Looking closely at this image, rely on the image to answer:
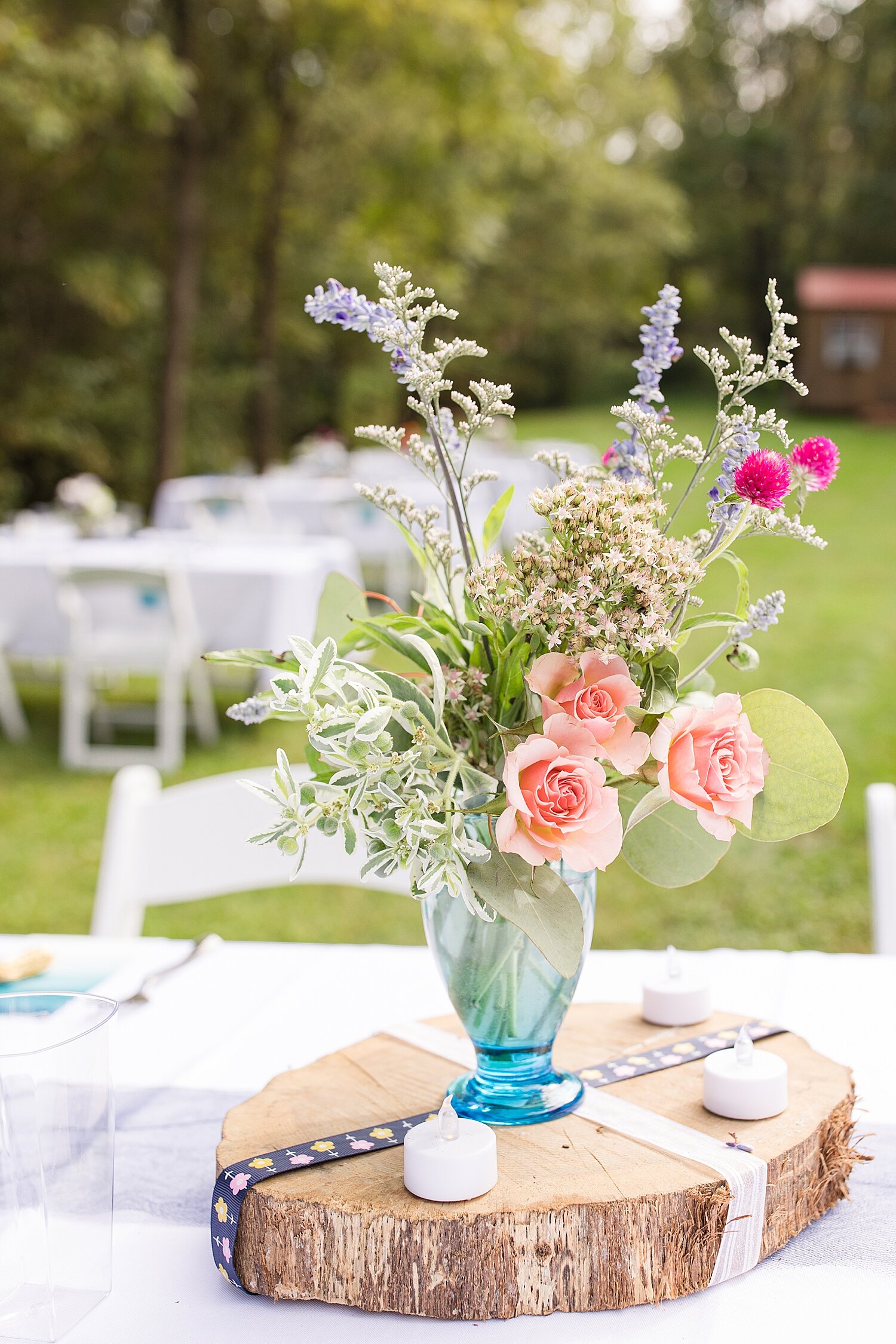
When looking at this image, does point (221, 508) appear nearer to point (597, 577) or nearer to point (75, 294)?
point (75, 294)

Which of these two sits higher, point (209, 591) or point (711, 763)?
point (209, 591)

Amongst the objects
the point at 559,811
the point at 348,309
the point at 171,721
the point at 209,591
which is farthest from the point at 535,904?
the point at 209,591

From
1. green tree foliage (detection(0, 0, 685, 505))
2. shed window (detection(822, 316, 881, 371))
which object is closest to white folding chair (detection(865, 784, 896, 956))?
green tree foliage (detection(0, 0, 685, 505))

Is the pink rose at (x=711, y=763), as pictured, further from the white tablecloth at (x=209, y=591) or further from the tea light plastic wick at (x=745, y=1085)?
the white tablecloth at (x=209, y=591)

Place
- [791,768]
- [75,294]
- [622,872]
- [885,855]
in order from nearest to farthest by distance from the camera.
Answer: [791,768]
[885,855]
[622,872]
[75,294]

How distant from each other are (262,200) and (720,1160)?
13.1m

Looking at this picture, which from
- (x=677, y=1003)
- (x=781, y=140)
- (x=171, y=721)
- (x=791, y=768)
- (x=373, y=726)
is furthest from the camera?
(x=781, y=140)

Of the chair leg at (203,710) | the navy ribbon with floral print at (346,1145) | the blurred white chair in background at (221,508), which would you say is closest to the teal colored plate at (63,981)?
the navy ribbon with floral print at (346,1145)

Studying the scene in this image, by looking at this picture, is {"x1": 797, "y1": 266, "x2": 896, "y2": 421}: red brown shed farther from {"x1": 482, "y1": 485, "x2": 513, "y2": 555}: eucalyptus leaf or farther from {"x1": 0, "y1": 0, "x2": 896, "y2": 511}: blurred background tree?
{"x1": 482, "y1": 485, "x2": 513, "y2": 555}: eucalyptus leaf

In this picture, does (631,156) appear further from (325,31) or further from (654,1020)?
(654,1020)

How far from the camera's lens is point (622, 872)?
396cm

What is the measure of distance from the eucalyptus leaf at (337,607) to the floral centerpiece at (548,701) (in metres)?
0.05

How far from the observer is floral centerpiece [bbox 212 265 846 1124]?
74 cm

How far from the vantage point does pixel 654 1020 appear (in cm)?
109
